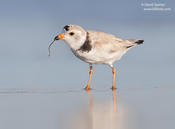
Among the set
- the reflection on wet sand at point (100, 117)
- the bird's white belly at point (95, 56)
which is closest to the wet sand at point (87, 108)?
the reflection on wet sand at point (100, 117)

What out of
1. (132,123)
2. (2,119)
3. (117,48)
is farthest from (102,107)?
(117,48)

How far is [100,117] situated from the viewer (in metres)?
5.18

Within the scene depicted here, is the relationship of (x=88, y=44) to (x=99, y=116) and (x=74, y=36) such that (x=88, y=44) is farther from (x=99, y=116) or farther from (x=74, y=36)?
(x=99, y=116)

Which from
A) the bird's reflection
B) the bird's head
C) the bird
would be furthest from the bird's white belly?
the bird's reflection

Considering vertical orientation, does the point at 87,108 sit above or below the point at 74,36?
below

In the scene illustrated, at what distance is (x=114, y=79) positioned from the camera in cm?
902

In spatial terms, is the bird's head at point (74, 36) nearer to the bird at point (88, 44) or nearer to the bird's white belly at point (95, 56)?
the bird at point (88, 44)

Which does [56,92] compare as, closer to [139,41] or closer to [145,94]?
[145,94]

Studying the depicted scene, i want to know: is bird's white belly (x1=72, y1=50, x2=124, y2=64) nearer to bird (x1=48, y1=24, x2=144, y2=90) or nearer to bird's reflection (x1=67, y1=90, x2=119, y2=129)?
bird (x1=48, y1=24, x2=144, y2=90)

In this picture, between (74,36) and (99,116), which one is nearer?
(99,116)

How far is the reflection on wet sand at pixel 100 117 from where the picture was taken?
4.70m

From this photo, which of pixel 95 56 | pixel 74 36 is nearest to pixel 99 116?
pixel 95 56

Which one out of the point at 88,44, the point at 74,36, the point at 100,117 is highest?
the point at 74,36

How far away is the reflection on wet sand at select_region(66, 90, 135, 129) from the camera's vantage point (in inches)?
185
